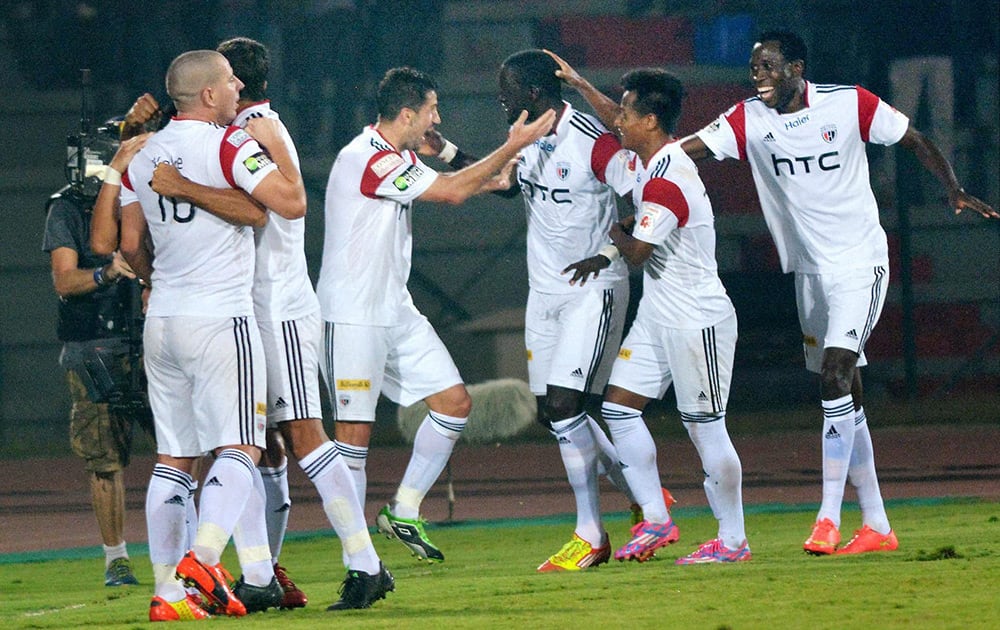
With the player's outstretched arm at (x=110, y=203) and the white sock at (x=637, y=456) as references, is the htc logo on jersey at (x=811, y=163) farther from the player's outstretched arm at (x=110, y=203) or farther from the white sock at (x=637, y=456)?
the player's outstretched arm at (x=110, y=203)

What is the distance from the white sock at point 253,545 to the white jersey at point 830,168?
277 cm

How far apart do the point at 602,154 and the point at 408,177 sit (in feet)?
3.43

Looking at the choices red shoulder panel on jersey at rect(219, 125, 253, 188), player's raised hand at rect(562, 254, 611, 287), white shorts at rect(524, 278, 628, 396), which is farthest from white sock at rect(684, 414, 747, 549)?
red shoulder panel on jersey at rect(219, 125, 253, 188)

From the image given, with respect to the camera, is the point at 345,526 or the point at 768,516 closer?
the point at 345,526

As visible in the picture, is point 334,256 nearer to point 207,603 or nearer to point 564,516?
point 207,603

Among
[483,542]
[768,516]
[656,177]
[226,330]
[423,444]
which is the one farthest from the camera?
[768,516]

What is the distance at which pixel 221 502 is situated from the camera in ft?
18.5

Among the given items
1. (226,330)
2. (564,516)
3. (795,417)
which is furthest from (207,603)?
(795,417)

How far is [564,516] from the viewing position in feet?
32.6

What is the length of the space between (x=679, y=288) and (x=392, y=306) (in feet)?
3.97

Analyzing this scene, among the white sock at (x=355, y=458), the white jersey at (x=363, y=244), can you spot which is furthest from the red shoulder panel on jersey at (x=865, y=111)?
the white sock at (x=355, y=458)

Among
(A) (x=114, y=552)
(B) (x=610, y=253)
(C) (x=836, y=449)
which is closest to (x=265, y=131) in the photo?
(B) (x=610, y=253)

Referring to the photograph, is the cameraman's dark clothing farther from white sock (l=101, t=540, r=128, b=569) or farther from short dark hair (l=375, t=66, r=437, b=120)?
short dark hair (l=375, t=66, r=437, b=120)

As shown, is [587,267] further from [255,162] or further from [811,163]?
[255,162]
